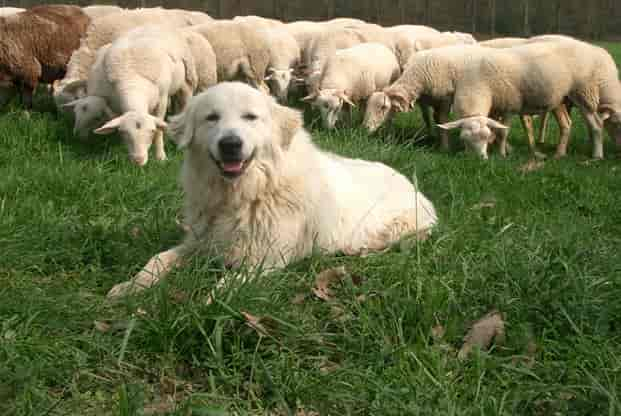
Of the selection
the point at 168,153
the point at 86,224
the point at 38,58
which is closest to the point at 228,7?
the point at 38,58

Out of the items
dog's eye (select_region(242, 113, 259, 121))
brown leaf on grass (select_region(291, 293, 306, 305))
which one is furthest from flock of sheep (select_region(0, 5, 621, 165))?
brown leaf on grass (select_region(291, 293, 306, 305))

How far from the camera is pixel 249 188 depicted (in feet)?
13.5

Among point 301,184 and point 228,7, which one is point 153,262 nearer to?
point 301,184

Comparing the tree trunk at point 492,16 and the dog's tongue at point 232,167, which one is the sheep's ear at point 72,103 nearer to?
the dog's tongue at point 232,167

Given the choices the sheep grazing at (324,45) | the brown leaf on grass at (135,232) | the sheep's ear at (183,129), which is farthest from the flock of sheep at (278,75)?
the sheep's ear at (183,129)

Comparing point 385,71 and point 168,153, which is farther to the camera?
point 385,71

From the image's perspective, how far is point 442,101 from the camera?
10250 mm

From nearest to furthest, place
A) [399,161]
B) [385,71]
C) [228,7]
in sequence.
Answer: [399,161], [385,71], [228,7]

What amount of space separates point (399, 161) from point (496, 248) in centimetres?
292

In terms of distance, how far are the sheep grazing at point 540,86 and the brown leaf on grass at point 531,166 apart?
0.74 meters

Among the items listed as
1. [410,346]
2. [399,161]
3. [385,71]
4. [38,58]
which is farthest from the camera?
[385,71]

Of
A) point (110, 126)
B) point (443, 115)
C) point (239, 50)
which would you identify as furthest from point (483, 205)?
point (239, 50)

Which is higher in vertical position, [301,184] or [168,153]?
[301,184]

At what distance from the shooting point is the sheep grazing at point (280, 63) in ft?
38.7
